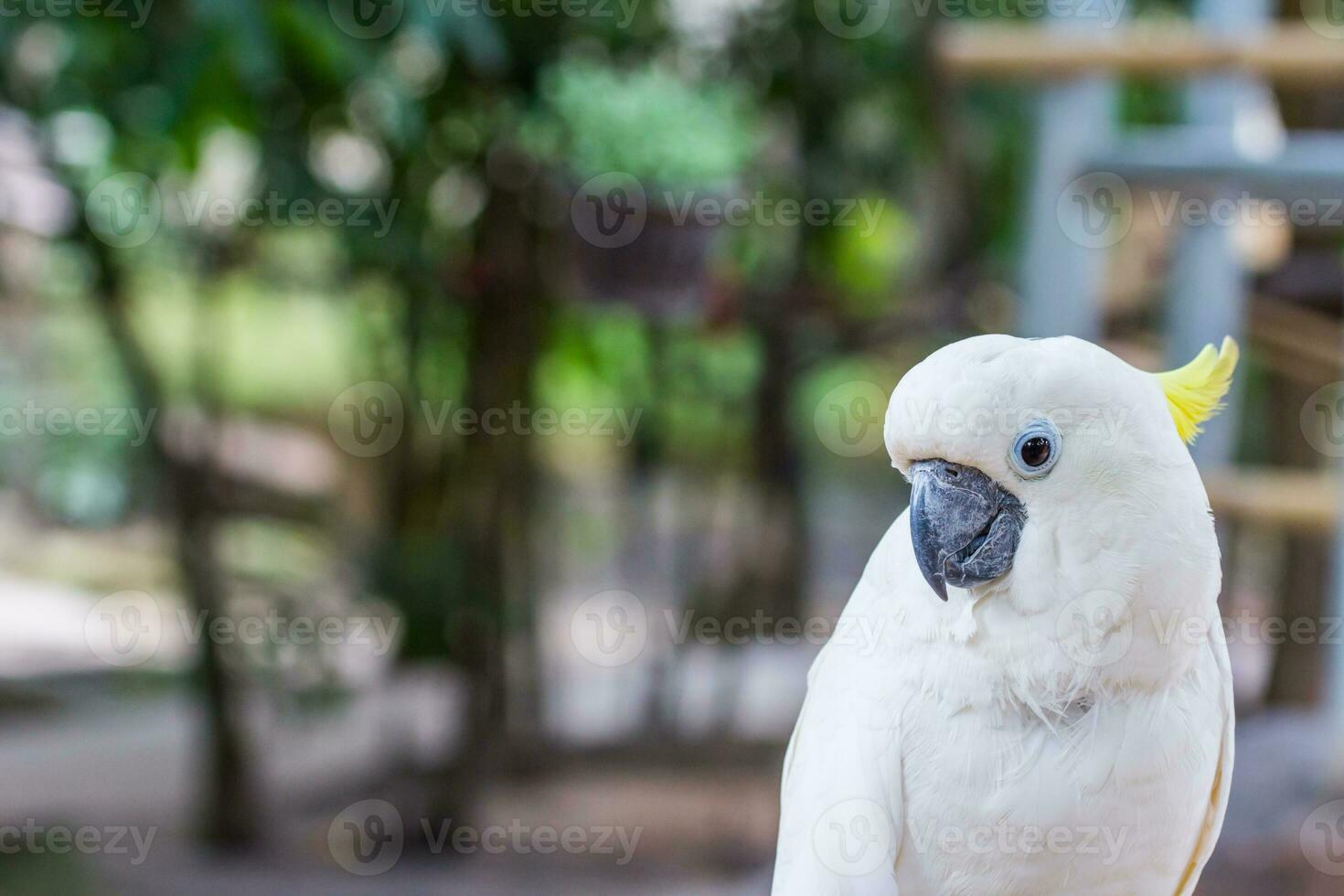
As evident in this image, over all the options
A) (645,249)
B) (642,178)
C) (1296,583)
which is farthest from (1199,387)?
(1296,583)

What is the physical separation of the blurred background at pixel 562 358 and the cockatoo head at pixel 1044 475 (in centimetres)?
105

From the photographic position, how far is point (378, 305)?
3.76m

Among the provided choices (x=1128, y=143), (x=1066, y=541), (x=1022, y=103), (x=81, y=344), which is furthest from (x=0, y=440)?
(x=1066, y=541)

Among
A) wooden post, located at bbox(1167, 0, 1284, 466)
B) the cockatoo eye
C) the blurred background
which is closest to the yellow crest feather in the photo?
the cockatoo eye

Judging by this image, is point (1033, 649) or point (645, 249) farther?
point (645, 249)

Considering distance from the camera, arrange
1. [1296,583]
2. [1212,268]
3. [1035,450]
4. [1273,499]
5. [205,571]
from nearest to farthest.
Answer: [1035,450] < [1273,499] < [1212,268] < [1296,583] < [205,571]

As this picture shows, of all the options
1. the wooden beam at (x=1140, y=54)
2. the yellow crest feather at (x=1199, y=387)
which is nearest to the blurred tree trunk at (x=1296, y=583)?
the wooden beam at (x=1140, y=54)

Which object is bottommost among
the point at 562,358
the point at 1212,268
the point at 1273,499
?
the point at 1273,499

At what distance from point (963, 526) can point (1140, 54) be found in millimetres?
1139

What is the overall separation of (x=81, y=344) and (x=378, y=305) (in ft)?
6.76

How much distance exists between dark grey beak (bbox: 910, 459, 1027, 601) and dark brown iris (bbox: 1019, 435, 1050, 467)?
3 centimetres

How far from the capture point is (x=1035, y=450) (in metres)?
0.85

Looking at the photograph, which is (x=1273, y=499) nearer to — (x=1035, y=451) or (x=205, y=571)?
(x=1035, y=451)

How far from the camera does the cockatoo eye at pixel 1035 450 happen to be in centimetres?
84
